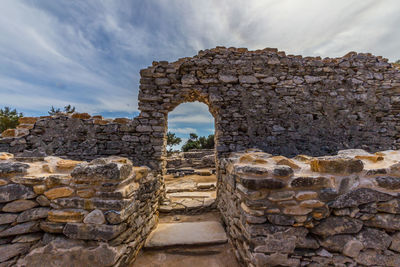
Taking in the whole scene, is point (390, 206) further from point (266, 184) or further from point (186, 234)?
point (186, 234)

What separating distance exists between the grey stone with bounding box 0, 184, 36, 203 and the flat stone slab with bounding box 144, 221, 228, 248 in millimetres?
1697

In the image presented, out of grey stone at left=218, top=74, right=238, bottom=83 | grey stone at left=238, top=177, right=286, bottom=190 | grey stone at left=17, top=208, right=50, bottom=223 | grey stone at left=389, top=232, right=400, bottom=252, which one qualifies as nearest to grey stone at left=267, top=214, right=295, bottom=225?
→ grey stone at left=238, top=177, right=286, bottom=190

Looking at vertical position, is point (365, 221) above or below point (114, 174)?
below

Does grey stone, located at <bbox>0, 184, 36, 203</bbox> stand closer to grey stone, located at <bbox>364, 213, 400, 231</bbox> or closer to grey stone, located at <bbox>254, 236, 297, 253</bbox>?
grey stone, located at <bbox>254, 236, 297, 253</bbox>

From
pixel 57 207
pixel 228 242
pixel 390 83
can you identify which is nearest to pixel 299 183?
pixel 228 242

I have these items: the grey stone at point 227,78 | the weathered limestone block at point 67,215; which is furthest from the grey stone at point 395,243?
the grey stone at point 227,78

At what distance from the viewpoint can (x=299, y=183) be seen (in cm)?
172

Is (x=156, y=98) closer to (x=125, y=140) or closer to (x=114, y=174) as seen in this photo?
(x=125, y=140)

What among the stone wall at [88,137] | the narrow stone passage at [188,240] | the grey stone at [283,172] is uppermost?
the stone wall at [88,137]

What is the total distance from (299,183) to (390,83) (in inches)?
245

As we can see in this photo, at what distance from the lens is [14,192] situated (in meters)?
1.84

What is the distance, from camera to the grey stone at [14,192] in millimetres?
1809

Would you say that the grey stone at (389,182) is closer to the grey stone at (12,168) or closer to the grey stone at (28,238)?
the grey stone at (28,238)

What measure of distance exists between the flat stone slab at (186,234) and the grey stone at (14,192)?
1697mm
